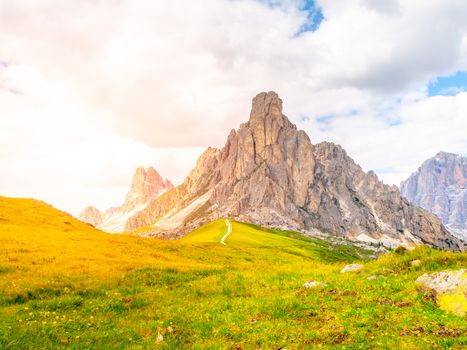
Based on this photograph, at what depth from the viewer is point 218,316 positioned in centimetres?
1906

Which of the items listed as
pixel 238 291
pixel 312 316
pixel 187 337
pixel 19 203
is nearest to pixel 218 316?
pixel 187 337

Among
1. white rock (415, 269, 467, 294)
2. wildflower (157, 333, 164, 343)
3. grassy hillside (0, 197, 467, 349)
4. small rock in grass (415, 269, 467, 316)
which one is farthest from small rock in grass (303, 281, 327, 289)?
wildflower (157, 333, 164, 343)

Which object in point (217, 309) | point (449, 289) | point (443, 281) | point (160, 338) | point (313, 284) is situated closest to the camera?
point (160, 338)

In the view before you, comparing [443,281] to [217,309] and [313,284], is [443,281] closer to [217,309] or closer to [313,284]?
[313,284]

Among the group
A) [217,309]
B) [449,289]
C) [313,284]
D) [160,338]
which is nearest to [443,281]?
[449,289]

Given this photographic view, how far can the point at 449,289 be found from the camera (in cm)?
1725

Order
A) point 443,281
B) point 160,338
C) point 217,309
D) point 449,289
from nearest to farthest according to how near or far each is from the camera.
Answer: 1. point 160,338
2. point 449,289
3. point 443,281
4. point 217,309

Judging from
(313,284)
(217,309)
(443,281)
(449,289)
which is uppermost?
(443,281)

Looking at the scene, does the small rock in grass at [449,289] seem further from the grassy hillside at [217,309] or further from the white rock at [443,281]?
the grassy hillside at [217,309]

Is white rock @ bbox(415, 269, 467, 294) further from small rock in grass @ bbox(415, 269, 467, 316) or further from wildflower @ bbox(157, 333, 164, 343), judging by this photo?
wildflower @ bbox(157, 333, 164, 343)

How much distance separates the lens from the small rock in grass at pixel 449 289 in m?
16.1

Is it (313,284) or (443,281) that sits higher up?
(443,281)

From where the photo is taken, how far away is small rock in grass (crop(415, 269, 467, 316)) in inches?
634

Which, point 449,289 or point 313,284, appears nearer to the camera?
point 449,289
